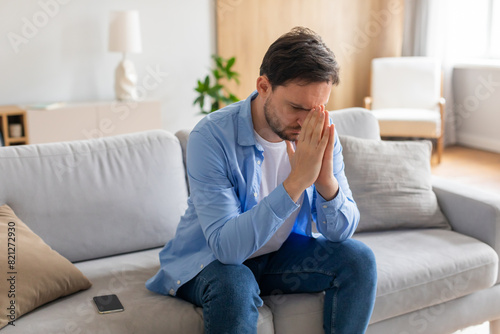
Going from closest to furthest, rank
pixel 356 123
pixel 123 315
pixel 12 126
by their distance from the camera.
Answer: pixel 123 315 < pixel 356 123 < pixel 12 126

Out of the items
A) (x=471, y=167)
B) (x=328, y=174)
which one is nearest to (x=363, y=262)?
(x=328, y=174)

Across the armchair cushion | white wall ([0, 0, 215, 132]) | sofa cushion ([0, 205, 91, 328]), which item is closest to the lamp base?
white wall ([0, 0, 215, 132])

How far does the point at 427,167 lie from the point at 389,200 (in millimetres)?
260

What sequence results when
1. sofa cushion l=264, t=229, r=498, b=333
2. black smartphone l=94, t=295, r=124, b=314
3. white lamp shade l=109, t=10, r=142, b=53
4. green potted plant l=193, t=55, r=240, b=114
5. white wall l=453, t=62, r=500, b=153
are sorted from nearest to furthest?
black smartphone l=94, t=295, r=124, b=314, sofa cushion l=264, t=229, r=498, b=333, white lamp shade l=109, t=10, r=142, b=53, green potted plant l=193, t=55, r=240, b=114, white wall l=453, t=62, r=500, b=153

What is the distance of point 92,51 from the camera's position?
4504 millimetres

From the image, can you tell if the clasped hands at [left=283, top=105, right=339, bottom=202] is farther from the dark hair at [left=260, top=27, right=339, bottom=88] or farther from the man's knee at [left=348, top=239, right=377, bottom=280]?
the man's knee at [left=348, top=239, right=377, bottom=280]

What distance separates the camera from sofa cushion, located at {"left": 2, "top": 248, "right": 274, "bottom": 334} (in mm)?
1547

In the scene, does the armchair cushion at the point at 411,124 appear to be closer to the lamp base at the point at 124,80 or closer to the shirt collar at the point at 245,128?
the lamp base at the point at 124,80

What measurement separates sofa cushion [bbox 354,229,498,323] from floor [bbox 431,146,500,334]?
223 cm

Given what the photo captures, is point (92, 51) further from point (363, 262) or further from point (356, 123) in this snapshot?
point (363, 262)

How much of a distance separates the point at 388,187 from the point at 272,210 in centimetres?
94

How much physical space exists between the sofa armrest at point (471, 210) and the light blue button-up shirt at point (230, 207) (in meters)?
0.68

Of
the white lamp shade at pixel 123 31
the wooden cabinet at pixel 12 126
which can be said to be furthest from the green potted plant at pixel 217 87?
the wooden cabinet at pixel 12 126

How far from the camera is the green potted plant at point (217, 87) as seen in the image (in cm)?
457
